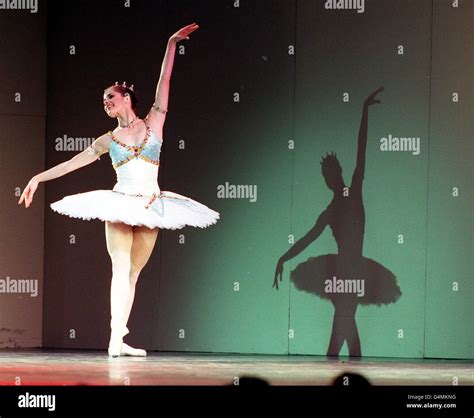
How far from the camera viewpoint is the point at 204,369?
6.44 meters

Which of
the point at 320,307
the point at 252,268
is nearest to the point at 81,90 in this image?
the point at 252,268

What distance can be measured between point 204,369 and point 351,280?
2.02 m

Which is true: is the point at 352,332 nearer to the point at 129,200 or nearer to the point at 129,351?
Answer: the point at 129,351

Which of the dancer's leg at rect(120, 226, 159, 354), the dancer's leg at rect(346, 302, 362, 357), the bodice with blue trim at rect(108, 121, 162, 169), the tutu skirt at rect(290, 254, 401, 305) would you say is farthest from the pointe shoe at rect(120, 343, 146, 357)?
the dancer's leg at rect(346, 302, 362, 357)


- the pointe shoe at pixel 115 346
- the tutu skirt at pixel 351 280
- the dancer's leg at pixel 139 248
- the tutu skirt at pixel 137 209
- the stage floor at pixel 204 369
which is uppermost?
the tutu skirt at pixel 137 209

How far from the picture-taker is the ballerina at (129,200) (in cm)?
670

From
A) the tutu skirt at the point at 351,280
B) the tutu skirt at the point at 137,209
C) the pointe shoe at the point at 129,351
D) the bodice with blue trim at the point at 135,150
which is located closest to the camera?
the tutu skirt at the point at 137,209

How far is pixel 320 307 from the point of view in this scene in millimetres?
8195

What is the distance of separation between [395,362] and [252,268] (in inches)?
55.0

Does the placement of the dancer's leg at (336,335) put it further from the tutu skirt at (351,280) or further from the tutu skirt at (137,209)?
the tutu skirt at (137,209)

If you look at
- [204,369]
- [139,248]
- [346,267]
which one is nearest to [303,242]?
[346,267]

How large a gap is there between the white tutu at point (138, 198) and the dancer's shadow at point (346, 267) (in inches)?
59.3

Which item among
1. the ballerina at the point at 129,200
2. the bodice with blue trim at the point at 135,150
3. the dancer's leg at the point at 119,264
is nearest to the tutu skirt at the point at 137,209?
the ballerina at the point at 129,200

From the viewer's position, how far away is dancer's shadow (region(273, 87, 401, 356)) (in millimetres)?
8117
